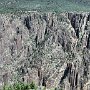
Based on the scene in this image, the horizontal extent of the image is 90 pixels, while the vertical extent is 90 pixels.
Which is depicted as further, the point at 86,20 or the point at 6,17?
the point at 86,20

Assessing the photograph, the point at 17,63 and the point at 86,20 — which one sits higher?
the point at 86,20

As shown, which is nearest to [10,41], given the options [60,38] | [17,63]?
[17,63]

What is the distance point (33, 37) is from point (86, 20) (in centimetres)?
2262

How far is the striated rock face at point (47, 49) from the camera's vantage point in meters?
168

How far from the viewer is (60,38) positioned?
17800cm

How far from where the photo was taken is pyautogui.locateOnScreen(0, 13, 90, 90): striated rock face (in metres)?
168

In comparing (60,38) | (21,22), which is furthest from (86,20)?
(21,22)

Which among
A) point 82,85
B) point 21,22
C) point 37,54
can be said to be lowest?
point 82,85

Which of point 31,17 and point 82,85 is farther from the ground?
point 31,17

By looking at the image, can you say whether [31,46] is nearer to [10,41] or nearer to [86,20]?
[10,41]

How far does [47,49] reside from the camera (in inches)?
7013

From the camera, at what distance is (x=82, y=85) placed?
17262 cm

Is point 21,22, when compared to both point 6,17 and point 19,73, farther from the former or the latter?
point 19,73

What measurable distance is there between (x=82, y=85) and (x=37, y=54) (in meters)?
19.9
